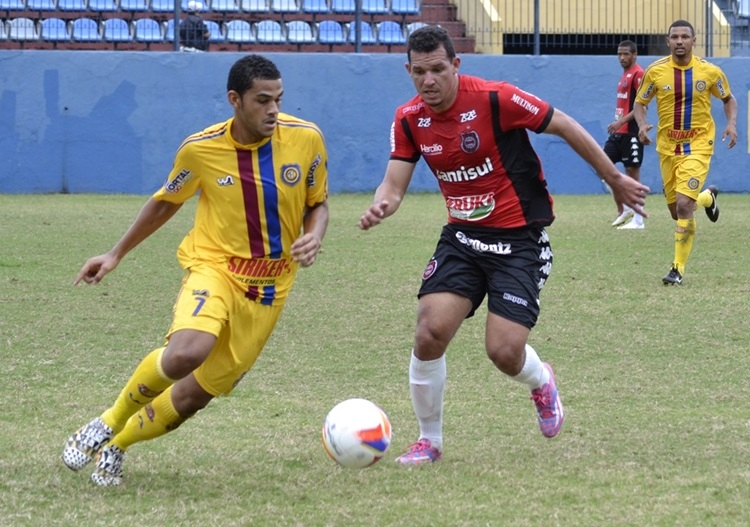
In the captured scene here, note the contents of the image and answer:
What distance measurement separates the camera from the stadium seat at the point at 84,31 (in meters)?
21.0

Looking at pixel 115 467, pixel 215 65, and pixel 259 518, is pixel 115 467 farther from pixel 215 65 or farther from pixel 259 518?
pixel 215 65

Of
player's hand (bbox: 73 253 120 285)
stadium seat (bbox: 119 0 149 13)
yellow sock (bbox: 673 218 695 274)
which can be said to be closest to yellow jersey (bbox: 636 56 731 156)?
yellow sock (bbox: 673 218 695 274)

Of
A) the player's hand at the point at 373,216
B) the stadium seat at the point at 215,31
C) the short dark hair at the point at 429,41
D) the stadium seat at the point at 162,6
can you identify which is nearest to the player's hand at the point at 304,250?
the player's hand at the point at 373,216

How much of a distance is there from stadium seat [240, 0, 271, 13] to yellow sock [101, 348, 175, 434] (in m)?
18.1

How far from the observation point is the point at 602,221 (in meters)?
15.7

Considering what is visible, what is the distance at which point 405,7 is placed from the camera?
911 inches

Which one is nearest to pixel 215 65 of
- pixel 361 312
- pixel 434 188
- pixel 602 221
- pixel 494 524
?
pixel 434 188

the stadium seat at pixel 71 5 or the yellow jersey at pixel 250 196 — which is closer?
the yellow jersey at pixel 250 196

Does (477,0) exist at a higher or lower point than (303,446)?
higher

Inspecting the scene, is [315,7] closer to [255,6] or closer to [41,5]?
[255,6]

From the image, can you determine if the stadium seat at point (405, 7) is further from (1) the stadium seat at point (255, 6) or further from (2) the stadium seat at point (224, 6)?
(2) the stadium seat at point (224, 6)

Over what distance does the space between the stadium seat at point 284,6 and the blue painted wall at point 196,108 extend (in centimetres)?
255

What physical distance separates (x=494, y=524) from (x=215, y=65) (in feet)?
53.8

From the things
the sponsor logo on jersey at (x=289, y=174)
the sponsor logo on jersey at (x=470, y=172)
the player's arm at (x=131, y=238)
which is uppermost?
the sponsor logo on jersey at (x=289, y=174)
